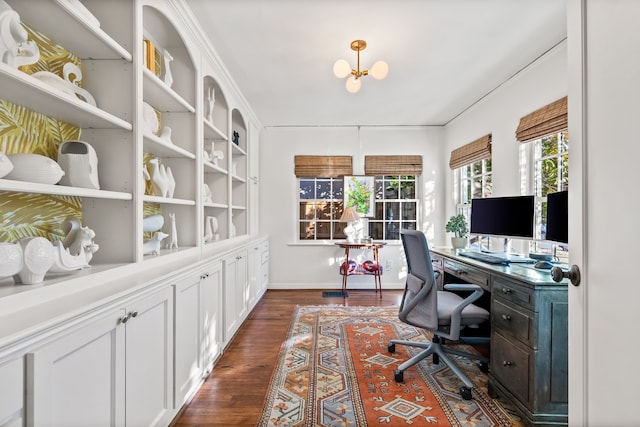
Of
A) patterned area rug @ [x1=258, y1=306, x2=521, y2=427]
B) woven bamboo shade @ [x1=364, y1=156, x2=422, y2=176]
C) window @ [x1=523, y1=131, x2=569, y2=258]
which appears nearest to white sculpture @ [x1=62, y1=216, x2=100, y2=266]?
patterned area rug @ [x1=258, y1=306, x2=521, y2=427]

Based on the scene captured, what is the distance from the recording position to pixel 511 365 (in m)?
1.83

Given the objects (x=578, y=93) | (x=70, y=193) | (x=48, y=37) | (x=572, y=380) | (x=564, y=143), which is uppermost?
(x=48, y=37)

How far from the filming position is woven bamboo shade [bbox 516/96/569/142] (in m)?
2.37

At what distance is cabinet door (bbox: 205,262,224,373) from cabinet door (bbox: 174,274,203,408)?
9 centimetres

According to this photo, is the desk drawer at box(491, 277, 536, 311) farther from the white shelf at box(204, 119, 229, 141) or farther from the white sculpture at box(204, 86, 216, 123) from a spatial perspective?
the white sculpture at box(204, 86, 216, 123)

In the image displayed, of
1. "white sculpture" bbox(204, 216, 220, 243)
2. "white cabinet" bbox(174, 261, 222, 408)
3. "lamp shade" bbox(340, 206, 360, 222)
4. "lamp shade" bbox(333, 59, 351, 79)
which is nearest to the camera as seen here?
"white cabinet" bbox(174, 261, 222, 408)

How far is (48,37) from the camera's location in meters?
1.42

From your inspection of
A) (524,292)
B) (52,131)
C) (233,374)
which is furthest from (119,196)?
(524,292)

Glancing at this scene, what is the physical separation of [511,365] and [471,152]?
8.96 feet

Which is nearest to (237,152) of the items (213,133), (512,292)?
(213,133)

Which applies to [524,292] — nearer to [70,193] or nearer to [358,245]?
[70,193]

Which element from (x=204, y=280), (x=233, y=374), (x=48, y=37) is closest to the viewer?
(x=48, y=37)

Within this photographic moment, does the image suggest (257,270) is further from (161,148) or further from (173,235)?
(161,148)

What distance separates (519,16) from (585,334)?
2207 millimetres
